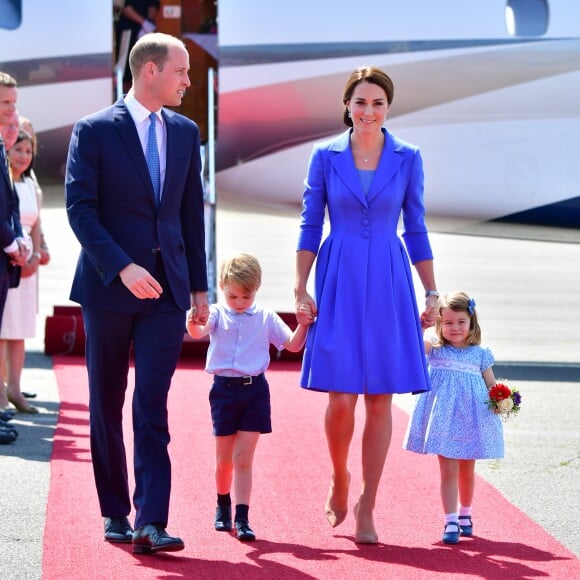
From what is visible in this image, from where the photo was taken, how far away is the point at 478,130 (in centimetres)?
954

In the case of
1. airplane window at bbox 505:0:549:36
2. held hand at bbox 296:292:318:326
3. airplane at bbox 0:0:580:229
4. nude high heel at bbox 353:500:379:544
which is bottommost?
nude high heel at bbox 353:500:379:544

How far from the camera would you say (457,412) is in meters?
4.45

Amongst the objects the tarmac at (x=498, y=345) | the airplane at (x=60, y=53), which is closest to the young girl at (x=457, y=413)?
the tarmac at (x=498, y=345)

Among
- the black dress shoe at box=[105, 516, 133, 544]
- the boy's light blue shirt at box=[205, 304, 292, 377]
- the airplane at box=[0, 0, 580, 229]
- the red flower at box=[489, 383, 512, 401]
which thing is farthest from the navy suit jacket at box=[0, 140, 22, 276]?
the airplane at box=[0, 0, 580, 229]

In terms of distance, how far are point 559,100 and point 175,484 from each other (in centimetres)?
558

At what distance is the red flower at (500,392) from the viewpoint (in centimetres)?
437

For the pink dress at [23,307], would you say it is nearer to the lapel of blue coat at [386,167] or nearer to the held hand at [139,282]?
the lapel of blue coat at [386,167]

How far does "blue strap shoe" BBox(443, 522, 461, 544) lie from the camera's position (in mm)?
4301

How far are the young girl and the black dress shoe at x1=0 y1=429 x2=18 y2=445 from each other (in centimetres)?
222

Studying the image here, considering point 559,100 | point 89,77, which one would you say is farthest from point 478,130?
point 89,77

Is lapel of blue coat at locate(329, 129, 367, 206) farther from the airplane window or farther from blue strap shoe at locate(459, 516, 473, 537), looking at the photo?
the airplane window

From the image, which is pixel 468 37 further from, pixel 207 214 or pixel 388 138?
pixel 388 138

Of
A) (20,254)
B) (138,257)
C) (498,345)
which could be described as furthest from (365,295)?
(498,345)

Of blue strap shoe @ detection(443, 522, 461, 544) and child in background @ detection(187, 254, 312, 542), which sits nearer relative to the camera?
blue strap shoe @ detection(443, 522, 461, 544)
